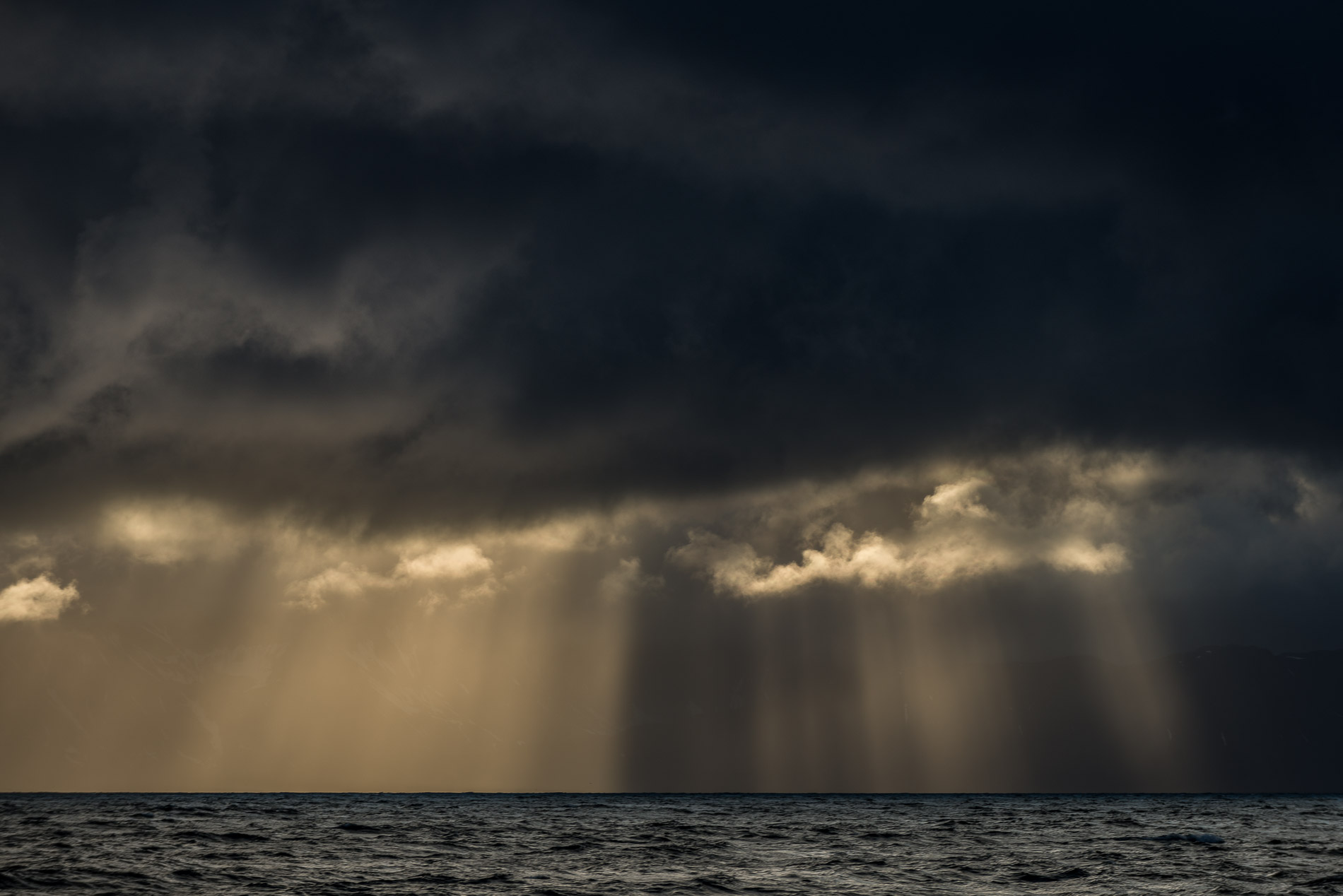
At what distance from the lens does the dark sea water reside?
53812mm

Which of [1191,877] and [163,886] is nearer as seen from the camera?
[163,886]

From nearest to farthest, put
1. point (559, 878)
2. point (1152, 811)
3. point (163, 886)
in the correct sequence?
point (163, 886) → point (559, 878) → point (1152, 811)

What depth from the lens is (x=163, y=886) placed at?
51125mm

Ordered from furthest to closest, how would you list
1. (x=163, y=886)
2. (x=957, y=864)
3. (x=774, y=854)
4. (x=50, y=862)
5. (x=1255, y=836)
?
(x=1255, y=836), (x=774, y=854), (x=957, y=864), (x=50, y=862), (x=163, y=886)

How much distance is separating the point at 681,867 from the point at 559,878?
964 centimetres

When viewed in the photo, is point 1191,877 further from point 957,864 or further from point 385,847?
point 385,847

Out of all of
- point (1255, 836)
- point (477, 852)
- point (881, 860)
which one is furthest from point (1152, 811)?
point (477, 852)

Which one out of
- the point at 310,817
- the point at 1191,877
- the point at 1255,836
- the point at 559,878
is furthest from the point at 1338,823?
the point at 310,817

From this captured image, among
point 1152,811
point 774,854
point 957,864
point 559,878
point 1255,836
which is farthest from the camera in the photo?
point 1152,811

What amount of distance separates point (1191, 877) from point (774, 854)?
2772 cm

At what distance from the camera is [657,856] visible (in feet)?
239

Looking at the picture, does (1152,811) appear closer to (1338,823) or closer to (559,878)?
(1338,823)

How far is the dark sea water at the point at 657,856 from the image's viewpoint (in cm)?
5381

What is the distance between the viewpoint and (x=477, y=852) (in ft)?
250
